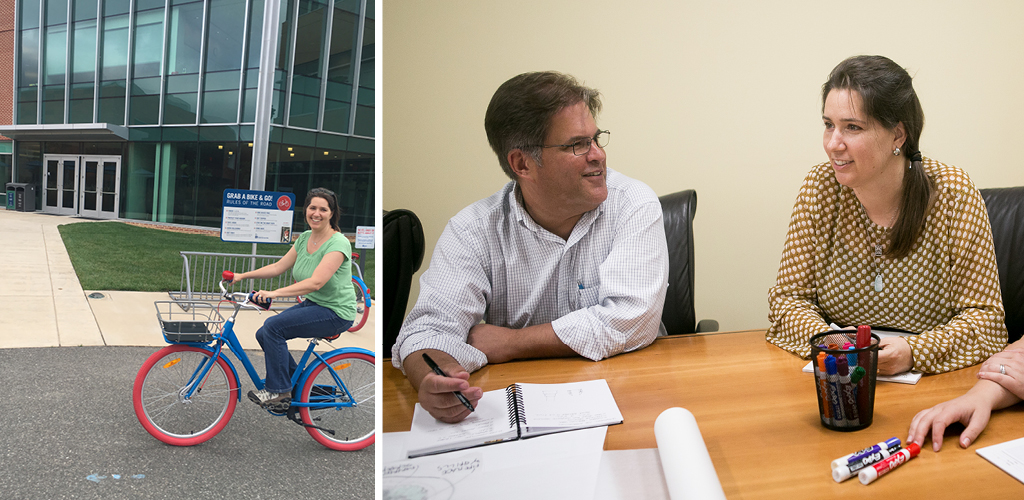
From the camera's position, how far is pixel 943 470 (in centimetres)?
61

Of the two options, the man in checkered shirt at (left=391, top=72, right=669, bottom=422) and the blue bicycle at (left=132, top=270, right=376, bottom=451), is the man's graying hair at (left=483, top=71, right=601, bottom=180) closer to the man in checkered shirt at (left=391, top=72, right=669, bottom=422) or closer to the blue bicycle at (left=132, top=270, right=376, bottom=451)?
the man in checkered shirt at (left=391, top=72, right=669, bottom=422)

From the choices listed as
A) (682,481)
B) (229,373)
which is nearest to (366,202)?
(229,373)

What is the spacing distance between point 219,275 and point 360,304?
52 centimetres

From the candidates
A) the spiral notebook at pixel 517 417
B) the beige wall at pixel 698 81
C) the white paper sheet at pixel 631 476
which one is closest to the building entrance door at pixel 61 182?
the beige wall at pixel 698 81

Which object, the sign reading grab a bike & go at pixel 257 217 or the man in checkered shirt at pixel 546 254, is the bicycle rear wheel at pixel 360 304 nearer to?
the sign reading grab a bike & go at pixel 257 217

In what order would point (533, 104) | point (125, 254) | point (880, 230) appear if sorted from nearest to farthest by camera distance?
point (880, 230), point (533, 104), point (125, 254)

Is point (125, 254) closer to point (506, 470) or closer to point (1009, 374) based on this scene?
point (506, 470)

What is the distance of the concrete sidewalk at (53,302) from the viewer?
7.66 ft

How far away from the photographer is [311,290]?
2.01 meters

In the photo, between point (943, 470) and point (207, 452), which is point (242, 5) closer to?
point (207, 452)

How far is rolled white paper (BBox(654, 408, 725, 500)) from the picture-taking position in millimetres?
510

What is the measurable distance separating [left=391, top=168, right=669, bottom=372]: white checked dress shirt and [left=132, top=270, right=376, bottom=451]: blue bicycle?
107 cm

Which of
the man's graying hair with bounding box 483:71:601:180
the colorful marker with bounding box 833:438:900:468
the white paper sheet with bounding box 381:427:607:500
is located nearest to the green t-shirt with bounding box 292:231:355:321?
the man's graying hair with bounding box 483:71:601:180

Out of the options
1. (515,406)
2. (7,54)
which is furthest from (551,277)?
(7,54)
